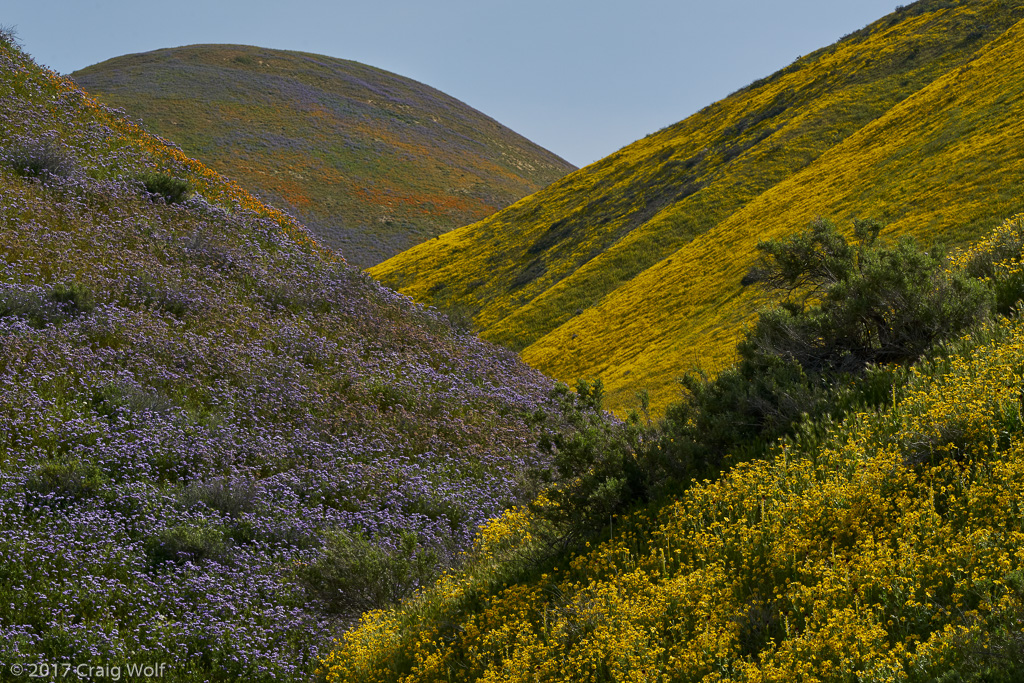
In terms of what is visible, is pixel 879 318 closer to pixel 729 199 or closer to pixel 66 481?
pixel 66 481

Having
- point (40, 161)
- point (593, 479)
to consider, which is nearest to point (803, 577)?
point (593, 479)

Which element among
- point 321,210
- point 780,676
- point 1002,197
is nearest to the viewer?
point 780,676

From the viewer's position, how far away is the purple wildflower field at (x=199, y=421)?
7.30 meters

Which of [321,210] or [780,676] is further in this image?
[321,210]

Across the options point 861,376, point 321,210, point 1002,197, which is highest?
point 321,210

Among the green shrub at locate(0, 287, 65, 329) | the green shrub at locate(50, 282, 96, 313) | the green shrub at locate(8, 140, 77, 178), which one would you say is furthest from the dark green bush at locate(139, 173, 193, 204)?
the green shrub at locate(0, 287, 65, 329)

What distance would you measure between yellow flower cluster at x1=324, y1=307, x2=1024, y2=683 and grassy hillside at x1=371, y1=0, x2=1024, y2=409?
37.4 ft

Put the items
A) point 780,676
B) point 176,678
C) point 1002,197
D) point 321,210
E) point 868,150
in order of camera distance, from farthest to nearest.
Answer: point 321,210, point 868,150, point 1002,197, point 176,678, point 780,676

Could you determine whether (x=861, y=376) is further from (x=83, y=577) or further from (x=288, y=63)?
(x=288, y=63)

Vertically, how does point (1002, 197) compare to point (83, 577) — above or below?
above

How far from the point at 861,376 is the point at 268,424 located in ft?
25.7

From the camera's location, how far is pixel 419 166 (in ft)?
255

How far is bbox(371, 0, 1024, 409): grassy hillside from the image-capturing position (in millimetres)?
20984

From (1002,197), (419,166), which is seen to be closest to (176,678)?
(1002,197)
